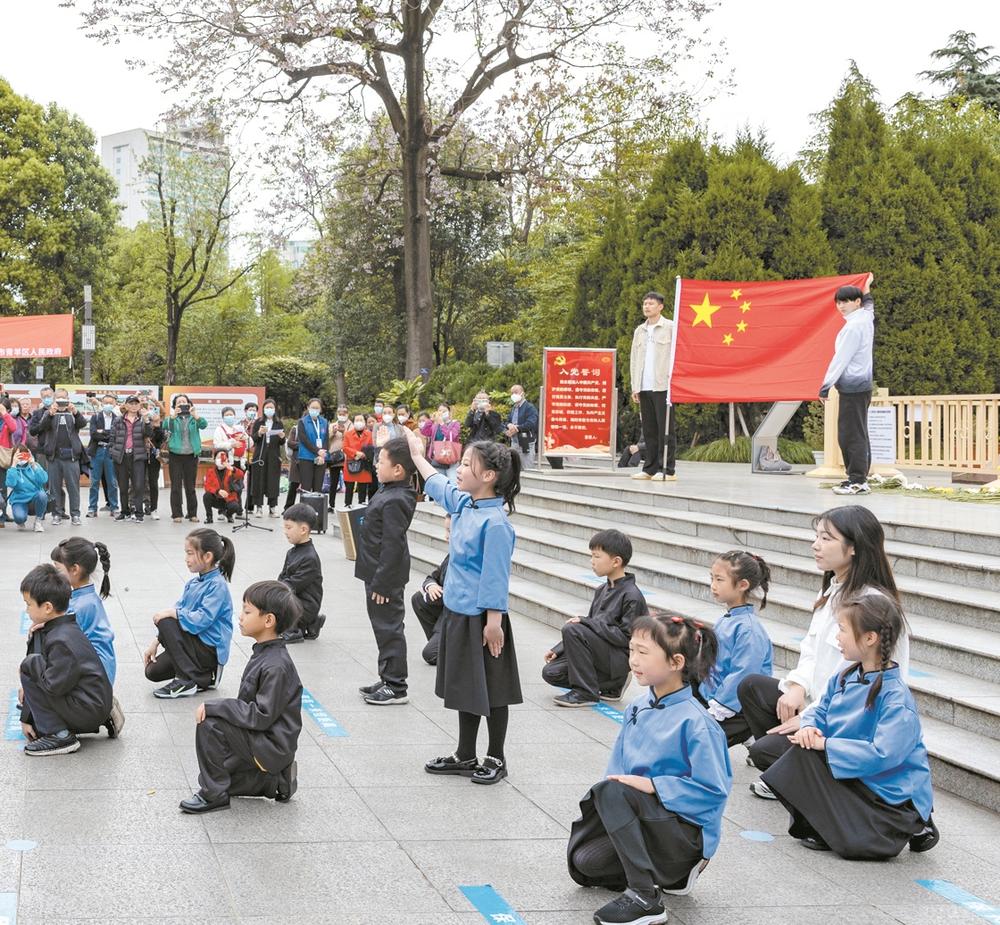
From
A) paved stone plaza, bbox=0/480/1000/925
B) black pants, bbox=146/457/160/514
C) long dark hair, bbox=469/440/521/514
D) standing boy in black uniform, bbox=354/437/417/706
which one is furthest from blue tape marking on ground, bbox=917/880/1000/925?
black pants, bbox=146/457/160/514

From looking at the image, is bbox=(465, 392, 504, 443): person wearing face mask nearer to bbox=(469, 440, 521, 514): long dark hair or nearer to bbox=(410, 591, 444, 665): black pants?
bbox=(410, 591, 444, 665): black pants

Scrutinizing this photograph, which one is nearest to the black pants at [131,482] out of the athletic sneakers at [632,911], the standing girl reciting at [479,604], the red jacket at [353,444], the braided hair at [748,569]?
the red jacket at [353,444]

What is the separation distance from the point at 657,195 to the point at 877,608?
59.3 ft

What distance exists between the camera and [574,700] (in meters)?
7.27

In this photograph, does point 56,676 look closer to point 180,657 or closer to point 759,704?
point 180,657

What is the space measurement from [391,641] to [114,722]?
1797mm

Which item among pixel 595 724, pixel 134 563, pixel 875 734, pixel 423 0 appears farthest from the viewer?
pixel 423 0

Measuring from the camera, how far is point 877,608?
180 inches

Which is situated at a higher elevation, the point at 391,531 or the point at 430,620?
the point at 391,531

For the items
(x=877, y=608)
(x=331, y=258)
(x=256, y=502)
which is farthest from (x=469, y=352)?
(x=877, y=608)

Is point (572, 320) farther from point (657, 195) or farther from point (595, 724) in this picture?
point (595, 724)

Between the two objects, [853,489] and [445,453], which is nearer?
[853,489]

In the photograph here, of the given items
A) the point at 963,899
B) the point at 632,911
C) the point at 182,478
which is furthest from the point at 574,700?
the point at 182,478

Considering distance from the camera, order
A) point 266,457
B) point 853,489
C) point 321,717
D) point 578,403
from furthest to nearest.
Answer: point 266,457
point 578,403
point 853,489
point 321,717
